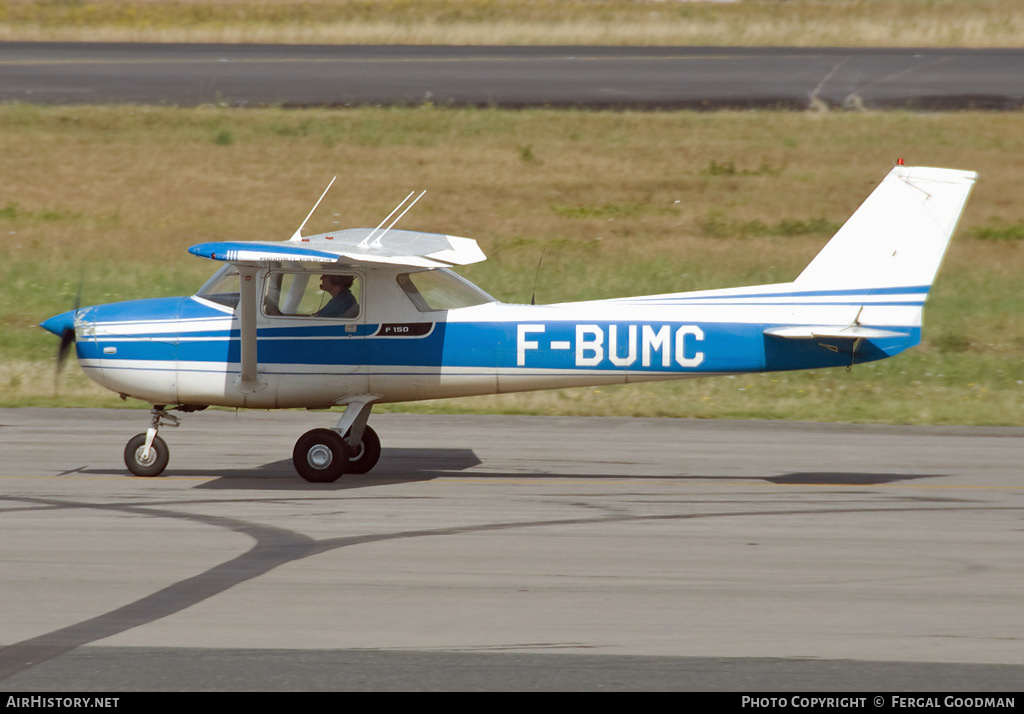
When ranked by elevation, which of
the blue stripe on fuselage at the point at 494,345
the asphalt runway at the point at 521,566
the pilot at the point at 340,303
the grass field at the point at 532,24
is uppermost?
the grass field at the point at 532,24

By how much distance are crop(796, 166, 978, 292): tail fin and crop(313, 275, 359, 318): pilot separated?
405 centimetres

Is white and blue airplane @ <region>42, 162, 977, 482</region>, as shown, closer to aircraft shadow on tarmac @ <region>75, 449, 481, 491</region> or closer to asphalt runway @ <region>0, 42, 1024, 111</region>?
aircraft shadow on tarmac @ <region>75, 449, 481, 491</region>

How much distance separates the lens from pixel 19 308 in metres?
20.7

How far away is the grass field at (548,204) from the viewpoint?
18109 mm

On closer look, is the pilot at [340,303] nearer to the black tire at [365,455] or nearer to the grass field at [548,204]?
the black tire at [365,455]

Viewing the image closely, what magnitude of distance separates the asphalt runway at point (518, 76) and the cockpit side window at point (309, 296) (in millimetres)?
20403

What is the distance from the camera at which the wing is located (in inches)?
416

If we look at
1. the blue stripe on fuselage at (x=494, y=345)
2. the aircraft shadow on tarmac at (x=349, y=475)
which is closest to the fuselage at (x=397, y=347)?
the blue stripe on fuselage at (x=494, y=345)

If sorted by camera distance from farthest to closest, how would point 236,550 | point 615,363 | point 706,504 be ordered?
1. point 615,363
2. point 706,504
3. point 236,550

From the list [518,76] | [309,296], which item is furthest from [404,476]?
[518,76]

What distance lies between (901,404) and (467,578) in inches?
375
